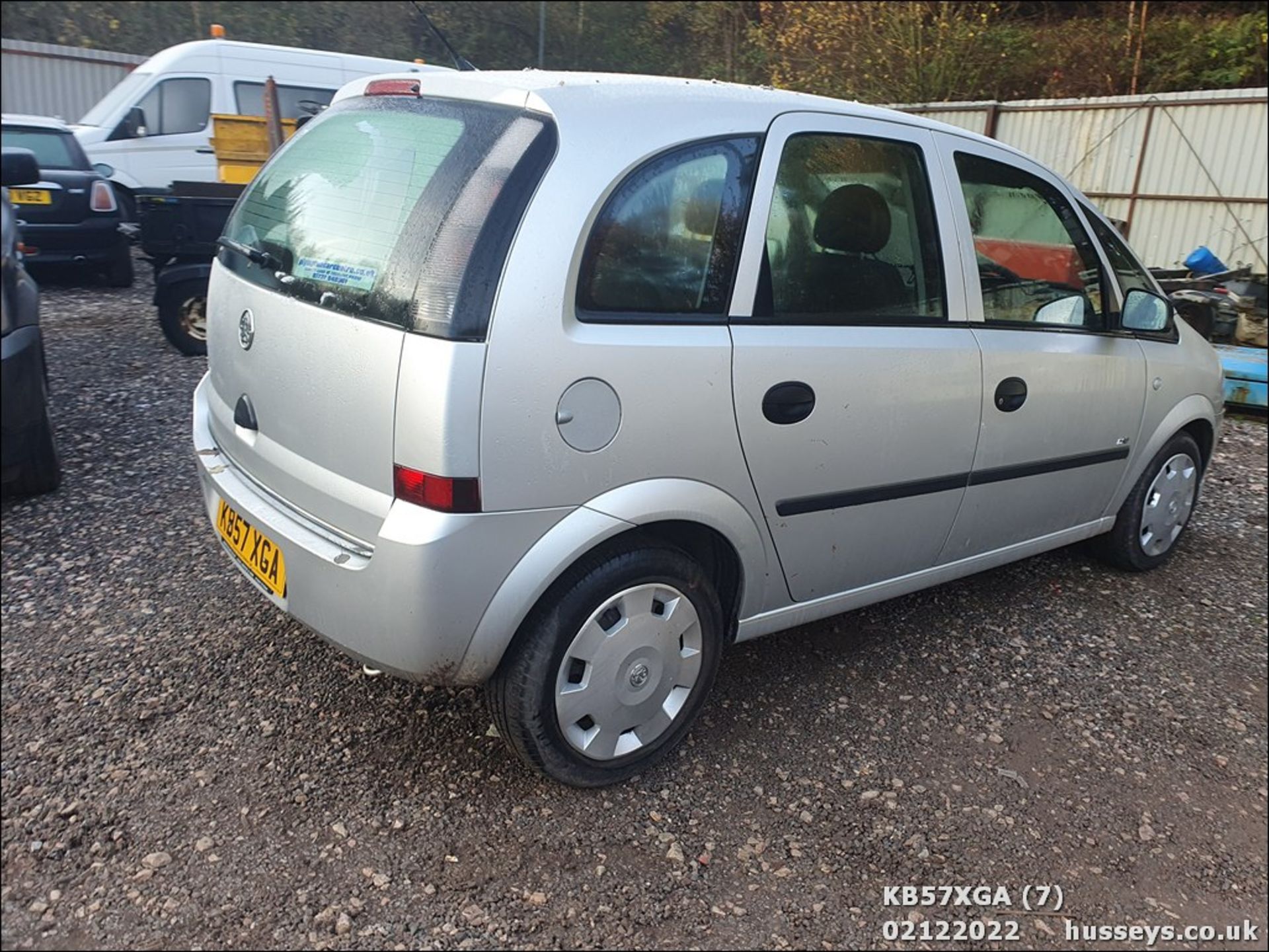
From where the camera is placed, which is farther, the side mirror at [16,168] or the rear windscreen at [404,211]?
the side mirror at [16,168]

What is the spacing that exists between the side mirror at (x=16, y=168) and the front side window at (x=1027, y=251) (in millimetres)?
4243

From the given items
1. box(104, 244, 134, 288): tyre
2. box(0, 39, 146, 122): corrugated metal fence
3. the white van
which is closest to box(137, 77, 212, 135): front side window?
the white van

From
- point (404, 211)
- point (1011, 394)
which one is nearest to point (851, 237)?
point (1011, 394)

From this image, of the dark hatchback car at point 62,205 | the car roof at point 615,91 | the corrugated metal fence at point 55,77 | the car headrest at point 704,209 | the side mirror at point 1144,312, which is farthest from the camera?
the corrugated metal fence at point 55,77

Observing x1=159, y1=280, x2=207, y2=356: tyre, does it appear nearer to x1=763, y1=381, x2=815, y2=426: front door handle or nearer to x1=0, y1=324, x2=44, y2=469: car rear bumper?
x1=0, y1=324, x2=44, y2=469: car rear bumper

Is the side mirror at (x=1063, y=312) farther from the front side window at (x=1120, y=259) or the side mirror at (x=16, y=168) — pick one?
the side mirror at (x=16, y=168)

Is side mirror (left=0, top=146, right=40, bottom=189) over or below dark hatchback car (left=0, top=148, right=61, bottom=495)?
over

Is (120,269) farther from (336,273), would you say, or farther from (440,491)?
(440,491)

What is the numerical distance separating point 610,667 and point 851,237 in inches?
55.0

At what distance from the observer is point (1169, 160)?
10.3 meters

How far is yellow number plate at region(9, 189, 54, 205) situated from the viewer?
8.81 meters

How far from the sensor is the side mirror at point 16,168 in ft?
15.2

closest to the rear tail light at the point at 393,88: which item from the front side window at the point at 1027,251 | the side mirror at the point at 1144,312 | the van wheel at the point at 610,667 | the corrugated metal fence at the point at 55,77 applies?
the van wheel at the point at 610,667

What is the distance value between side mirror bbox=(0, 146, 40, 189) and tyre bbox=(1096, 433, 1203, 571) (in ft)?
17.0
